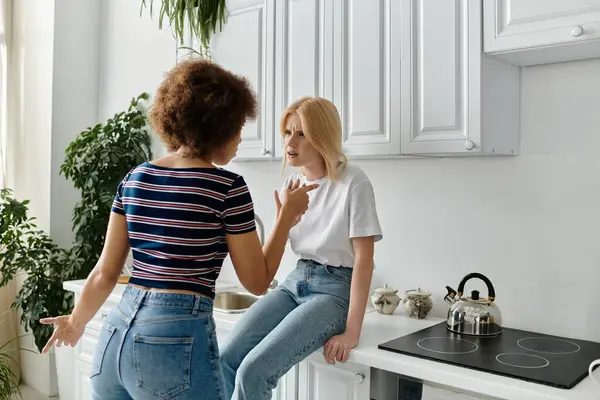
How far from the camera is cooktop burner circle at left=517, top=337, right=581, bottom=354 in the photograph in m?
1.75

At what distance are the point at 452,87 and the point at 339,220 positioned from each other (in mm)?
553

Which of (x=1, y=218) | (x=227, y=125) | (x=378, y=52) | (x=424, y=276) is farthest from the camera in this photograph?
(x=1, y=218)

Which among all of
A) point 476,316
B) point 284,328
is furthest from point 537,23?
point 284,328

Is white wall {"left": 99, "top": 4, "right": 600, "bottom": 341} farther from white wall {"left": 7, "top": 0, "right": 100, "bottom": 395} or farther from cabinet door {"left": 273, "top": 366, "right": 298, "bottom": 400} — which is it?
white wall {"left": 7, "top": 0, "right": 100, "bottom": 395}

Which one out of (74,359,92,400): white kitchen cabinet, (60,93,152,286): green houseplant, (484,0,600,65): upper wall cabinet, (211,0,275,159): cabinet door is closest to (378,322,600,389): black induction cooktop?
(484,0,600,65): upper wall cabinet

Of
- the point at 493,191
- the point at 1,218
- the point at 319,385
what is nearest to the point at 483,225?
the point at 493,191

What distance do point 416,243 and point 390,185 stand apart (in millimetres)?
255

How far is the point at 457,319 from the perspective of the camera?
6.31 feet

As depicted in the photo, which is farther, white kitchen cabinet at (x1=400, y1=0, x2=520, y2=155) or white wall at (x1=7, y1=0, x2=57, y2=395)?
white wall at (x1=7, y1=0, x2=57, y2=395)

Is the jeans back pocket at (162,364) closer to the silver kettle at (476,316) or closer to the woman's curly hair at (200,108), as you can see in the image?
the woman's curly hair at (200,108)

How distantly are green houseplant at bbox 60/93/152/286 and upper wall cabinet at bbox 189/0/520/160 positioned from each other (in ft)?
3.77

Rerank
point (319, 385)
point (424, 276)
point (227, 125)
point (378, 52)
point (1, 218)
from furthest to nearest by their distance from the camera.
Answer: point (1, 218), point (424, 276), point (378, 52), point (319, 385), point (227, 125)

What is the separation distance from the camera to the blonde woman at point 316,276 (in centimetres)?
170

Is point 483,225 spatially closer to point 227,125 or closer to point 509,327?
point 509,327
